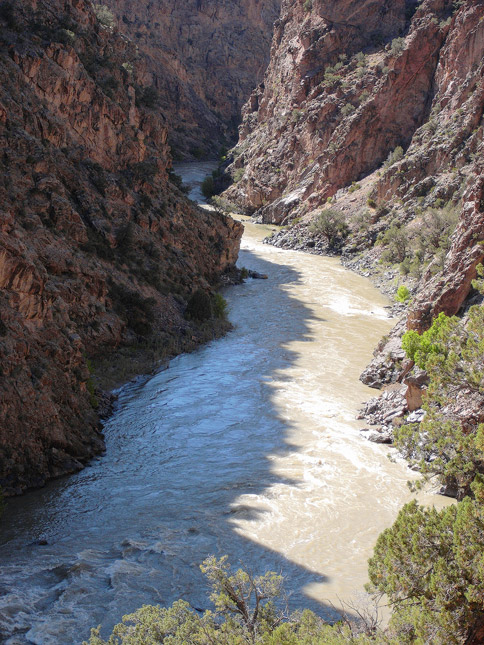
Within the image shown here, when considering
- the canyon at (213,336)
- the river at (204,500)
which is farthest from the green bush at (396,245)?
the river at (204,500)

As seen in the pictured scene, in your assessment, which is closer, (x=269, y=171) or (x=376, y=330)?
(x=376, y=330)

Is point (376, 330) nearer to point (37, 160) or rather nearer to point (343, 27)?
point (37, 160)

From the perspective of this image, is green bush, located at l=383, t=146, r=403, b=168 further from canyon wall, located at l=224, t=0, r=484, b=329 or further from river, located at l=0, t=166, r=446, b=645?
river, located at l=0, t=166, r=446, b=645

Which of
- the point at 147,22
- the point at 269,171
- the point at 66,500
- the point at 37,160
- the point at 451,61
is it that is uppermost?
the point at 147,22

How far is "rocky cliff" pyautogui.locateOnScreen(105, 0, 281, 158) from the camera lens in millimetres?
91125

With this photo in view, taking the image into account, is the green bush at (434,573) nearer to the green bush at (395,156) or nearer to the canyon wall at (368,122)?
the canyon wall at (368,122)

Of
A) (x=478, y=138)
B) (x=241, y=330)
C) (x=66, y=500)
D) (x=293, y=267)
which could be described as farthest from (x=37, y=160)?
(x=478, y=138)

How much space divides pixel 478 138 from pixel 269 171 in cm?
3060

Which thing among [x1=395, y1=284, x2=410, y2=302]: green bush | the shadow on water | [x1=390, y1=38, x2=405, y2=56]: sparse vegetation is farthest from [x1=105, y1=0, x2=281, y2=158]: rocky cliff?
the shadow on water

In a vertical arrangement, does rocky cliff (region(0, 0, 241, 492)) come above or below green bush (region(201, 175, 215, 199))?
below

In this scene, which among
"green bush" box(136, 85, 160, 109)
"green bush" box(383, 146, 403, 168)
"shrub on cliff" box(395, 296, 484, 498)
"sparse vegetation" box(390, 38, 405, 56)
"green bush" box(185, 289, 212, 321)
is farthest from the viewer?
"sparse vegetation" box(390, 38, 405, 56)

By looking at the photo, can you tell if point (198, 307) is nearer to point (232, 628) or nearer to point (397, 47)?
point (232, 628)

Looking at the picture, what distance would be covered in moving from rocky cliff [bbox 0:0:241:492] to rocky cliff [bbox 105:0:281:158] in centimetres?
5760

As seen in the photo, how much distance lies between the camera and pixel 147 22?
95562 millimetres
